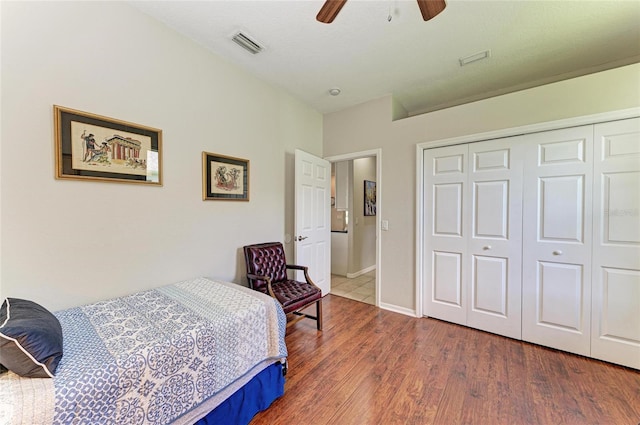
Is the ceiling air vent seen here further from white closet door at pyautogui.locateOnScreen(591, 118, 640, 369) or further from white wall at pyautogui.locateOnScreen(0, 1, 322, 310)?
white closet door at pyautogui.locateOnScreen(591, 118, 640, 369)

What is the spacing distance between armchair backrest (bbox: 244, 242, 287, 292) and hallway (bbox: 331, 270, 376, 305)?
1.36 meters

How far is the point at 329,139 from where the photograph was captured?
3828mm

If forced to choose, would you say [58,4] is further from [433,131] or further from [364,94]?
[433,131]

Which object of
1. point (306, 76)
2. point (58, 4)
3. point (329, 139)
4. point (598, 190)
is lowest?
point (598, 190)

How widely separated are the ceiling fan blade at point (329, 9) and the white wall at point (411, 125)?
1.93 metres

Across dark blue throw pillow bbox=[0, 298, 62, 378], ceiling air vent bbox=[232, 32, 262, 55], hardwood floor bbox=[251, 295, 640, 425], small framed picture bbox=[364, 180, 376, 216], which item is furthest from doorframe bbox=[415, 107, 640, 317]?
dark blue throw pillow bbox=[0, 298, 62, 378]

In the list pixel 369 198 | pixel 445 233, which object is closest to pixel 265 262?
pixel 445 233

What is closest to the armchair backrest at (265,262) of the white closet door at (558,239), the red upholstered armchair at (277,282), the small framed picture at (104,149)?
the red upholstered armchair at (277,282)

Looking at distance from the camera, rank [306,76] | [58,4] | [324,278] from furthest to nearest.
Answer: [324,278]
[306,76]
[58,4]

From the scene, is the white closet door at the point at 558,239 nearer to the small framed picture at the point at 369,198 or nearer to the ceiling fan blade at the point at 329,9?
the ceiling fan blade at the point at 329,9

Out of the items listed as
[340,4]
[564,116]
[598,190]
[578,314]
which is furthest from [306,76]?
[578,314]

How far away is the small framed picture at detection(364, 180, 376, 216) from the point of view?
519cm

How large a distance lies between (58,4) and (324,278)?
361 centimetres

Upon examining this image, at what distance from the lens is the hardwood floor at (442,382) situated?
156 cm
